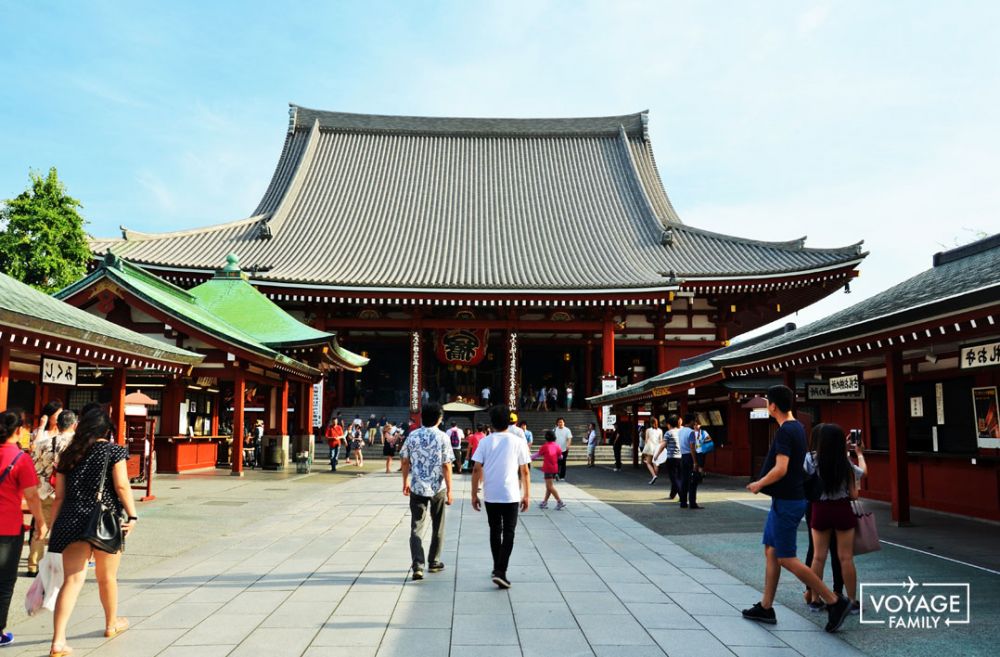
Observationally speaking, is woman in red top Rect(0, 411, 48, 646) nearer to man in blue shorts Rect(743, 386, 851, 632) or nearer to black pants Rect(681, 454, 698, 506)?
man in blue shorts Rect(743, 386, 851, 632)

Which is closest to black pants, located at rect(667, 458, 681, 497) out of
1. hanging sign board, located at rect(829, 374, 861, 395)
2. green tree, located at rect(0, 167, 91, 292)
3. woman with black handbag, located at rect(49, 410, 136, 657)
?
hanging sign board, located at rect(829, 374, 861, 395)

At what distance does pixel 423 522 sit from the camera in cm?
739

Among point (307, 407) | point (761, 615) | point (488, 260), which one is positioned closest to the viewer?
point (761, 615)

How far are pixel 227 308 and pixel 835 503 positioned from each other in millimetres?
20870

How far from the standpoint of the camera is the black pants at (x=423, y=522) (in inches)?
286

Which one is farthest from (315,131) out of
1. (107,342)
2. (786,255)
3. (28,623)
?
(28,623)

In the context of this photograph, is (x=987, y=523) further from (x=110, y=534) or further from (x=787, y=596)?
(x=110, y=534)

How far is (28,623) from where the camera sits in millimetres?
5824

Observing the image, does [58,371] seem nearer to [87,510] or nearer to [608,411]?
[87,510]

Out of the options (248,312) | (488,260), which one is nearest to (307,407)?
(248,312)

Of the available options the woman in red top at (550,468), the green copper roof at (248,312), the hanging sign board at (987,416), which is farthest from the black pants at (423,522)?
the green copper roof at (248,312)

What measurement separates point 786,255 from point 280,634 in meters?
29.0

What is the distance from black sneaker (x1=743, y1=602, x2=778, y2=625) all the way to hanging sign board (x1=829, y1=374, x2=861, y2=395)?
8.03 metres

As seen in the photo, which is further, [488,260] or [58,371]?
[488,260]
